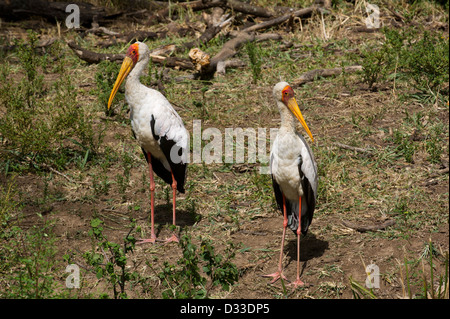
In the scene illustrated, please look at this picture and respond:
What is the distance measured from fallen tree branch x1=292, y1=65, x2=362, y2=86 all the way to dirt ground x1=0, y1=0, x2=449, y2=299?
0.32m

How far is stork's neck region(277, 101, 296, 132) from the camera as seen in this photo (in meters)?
4.21

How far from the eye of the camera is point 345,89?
23.2 ft

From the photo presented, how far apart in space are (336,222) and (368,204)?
40 cm

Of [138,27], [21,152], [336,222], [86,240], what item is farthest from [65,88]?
[336,222]

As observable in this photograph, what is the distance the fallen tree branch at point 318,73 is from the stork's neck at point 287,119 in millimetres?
3133

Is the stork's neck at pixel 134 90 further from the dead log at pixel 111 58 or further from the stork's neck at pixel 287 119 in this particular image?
the dead log at pixel 111 58

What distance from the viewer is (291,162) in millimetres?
4203

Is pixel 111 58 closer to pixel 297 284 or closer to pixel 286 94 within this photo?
pixel 286 94

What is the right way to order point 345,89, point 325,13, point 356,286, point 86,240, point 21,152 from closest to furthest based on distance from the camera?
point 356,286 < point 86,240 < point 21,152 < point 345,89 < point 325,13

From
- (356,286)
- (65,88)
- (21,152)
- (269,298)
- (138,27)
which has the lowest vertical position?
(269,298)

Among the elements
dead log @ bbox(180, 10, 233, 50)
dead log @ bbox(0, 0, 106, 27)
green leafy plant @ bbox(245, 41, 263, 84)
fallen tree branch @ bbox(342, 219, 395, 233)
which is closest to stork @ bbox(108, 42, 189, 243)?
fallen tree branch @ bbox(342, 219, 395, 233)

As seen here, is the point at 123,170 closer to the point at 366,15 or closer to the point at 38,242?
the point at 38,242

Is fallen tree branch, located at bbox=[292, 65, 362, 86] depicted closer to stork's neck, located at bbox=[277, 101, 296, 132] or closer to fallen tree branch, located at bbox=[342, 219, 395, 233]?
fallen tree branch, located at bbox=[342, 219, 395, 233]

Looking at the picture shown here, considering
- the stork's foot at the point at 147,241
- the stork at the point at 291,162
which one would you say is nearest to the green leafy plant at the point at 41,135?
the stork's foot at the point at 147,241
